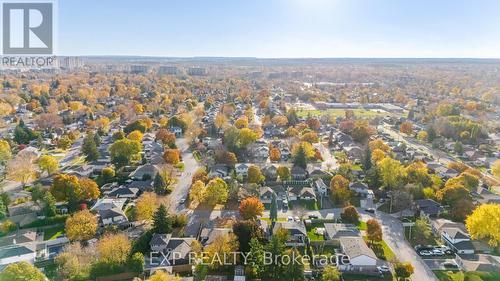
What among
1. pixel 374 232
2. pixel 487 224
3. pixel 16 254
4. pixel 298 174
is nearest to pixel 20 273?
pixel 16 254

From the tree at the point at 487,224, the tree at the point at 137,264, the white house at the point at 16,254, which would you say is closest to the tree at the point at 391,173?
the tree at the point at 487,224

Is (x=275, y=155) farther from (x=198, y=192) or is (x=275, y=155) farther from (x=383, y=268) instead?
(x=383, y=268)

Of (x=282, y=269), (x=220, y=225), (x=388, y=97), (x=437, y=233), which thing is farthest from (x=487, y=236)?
(x=388, y=97)

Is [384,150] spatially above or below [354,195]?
above

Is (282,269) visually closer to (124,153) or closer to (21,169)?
(124,153)

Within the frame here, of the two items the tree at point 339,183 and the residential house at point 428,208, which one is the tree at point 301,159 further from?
the residential house at point 428,208

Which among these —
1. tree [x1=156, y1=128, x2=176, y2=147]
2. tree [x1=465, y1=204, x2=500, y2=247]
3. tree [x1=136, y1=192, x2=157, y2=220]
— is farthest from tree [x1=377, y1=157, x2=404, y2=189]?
tree [x1=156, y1=128, x2=176, y2=147]
